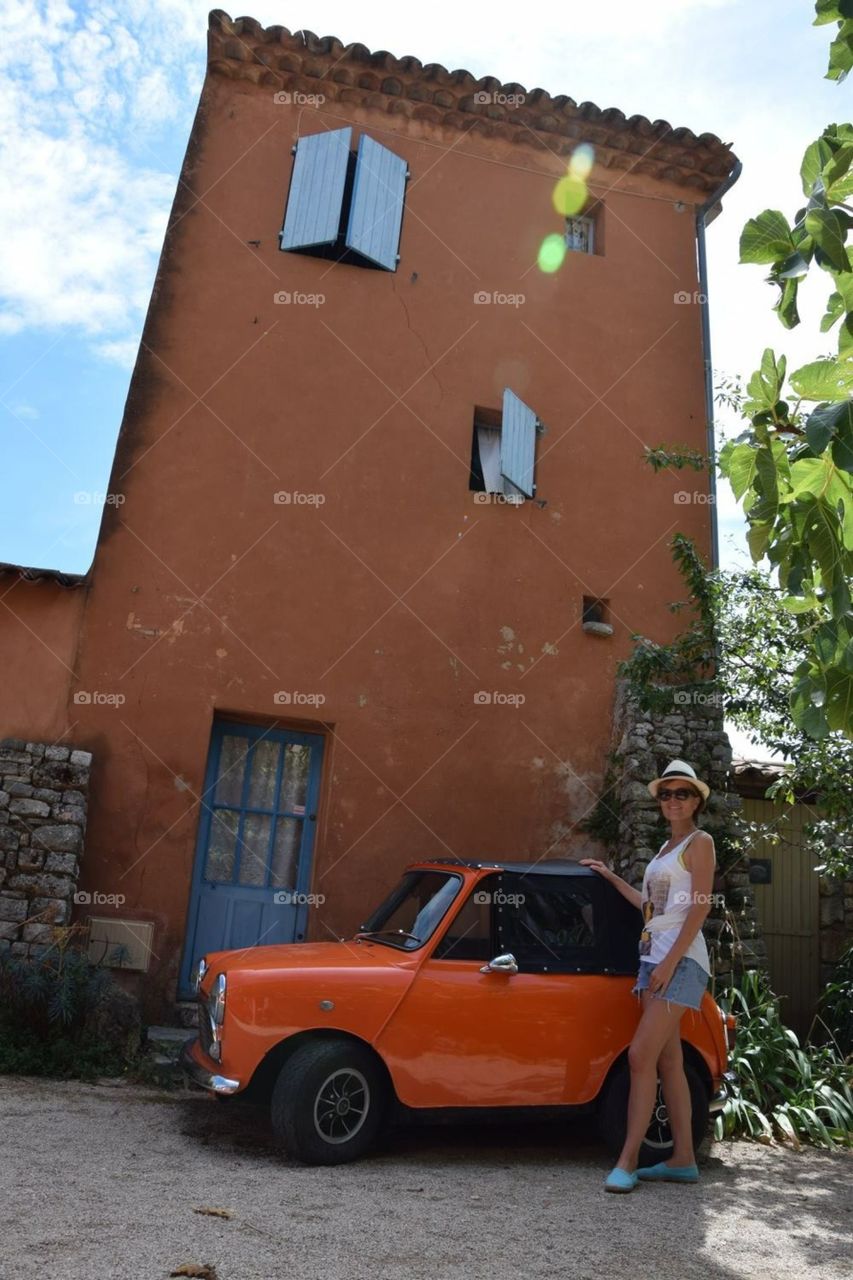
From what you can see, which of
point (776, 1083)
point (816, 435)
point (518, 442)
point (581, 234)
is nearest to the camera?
point (816, 435)

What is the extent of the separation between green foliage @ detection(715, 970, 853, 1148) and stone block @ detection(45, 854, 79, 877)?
173 inches

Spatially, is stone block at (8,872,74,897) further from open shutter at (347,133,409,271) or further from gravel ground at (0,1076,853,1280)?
open shutter at (347,133,409,271)

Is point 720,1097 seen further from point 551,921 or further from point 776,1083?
point 776,1083

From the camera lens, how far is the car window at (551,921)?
5.14 m

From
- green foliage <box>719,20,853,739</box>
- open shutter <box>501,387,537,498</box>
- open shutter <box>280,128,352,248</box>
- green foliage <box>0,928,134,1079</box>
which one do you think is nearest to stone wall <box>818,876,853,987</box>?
open shutter <box>501,387,537,498</box>

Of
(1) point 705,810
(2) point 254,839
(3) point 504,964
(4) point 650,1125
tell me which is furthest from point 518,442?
(4) point 650,1125

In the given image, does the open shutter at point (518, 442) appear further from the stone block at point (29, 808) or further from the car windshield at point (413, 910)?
the stone block at point (29, 808)

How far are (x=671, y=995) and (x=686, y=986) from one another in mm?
82

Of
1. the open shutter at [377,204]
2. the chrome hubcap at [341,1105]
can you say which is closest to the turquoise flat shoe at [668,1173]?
the chrome hubcap at [341,1105]

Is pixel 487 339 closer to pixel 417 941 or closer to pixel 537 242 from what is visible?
pixel 537 242

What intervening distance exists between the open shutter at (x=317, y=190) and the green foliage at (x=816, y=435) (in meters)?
6.98

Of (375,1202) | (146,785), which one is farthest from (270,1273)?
(146,785)

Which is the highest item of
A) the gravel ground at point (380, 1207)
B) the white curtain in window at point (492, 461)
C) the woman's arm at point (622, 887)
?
the white curtain in window at point (492, 461)

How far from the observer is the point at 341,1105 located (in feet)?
15.2
